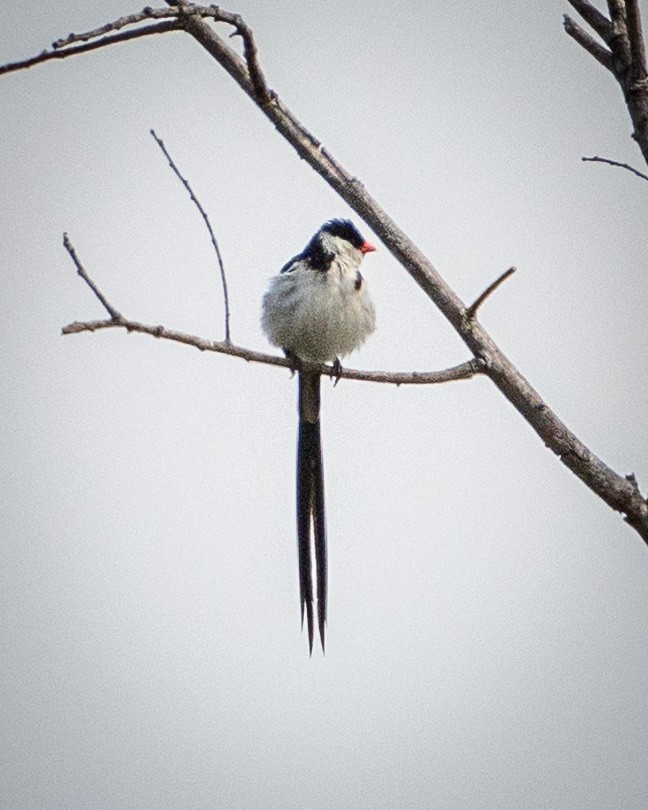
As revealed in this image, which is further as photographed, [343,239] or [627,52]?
[343,239]

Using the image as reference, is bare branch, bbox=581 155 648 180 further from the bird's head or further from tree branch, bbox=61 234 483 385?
the bird's head

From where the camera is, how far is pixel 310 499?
338 cm

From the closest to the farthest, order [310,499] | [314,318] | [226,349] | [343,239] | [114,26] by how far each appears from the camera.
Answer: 1. [114,26]
2. [226,349]
3. [310,499]
4. [314,318]
5. [343,239]

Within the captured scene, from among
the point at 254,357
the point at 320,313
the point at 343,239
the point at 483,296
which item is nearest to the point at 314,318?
the point at 320,313

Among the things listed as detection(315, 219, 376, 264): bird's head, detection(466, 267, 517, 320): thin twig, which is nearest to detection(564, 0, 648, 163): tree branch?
detection(466, 267, 517, 320): thin twig

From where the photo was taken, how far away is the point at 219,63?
201cm

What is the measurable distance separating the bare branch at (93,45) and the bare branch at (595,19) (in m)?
0.89

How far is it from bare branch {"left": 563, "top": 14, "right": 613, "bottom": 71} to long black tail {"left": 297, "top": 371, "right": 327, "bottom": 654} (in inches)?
69.0

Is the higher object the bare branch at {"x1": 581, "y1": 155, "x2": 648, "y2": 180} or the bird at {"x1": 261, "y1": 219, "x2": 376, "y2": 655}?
the bird at {"x1": 261, "y1": 219, "x2": 376, "y2": 655}

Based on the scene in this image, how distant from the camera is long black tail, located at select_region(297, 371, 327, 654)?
295 cm

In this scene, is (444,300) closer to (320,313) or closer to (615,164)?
(615,164)

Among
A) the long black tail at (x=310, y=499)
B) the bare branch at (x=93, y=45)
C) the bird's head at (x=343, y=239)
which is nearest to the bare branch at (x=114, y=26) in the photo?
the bare branch at (x=93, y=45)

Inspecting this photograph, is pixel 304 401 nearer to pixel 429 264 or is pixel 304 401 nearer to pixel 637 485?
pixel 429 264

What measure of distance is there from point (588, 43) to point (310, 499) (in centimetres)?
190
